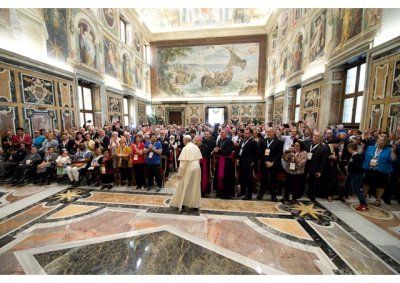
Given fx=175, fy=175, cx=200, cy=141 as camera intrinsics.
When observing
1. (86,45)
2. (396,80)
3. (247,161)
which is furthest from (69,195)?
(396,80)

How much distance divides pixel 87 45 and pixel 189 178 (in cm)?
1058

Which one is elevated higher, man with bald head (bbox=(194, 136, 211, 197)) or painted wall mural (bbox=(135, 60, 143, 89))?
painted wall mural (bbox=(135, 60, 143, 89))

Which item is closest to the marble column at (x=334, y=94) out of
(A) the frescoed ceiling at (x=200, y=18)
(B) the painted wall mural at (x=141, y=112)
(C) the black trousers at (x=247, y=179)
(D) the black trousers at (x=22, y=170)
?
(C) the black trousers at (x=247, y=179)

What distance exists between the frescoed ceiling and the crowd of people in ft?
51.4

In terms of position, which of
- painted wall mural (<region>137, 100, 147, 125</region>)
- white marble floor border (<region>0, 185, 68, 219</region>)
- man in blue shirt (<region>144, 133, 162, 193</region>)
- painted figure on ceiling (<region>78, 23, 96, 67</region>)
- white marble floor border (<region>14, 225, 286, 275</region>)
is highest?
painted figure on ceiling (<region>78, 23, 96, 67</region>)

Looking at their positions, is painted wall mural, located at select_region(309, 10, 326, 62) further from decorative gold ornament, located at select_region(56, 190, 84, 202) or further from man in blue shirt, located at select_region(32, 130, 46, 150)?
man in blue shirt, located at select_region(32, 130, 46, 150)

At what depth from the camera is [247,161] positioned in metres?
4.52

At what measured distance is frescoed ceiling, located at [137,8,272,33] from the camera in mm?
16703

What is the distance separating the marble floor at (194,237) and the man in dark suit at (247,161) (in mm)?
485

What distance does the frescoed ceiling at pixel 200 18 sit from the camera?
658 inches

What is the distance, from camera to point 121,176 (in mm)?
5594

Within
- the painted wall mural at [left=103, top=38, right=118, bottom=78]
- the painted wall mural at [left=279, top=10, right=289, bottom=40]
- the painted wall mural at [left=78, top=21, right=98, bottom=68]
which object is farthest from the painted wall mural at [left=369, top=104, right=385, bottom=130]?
the painted wall mural at [left=103, top=38, right=118, bottom=78]

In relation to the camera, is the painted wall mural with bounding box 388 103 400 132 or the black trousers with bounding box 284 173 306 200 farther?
the painted wall mural with bounding box 388 103 400 132
